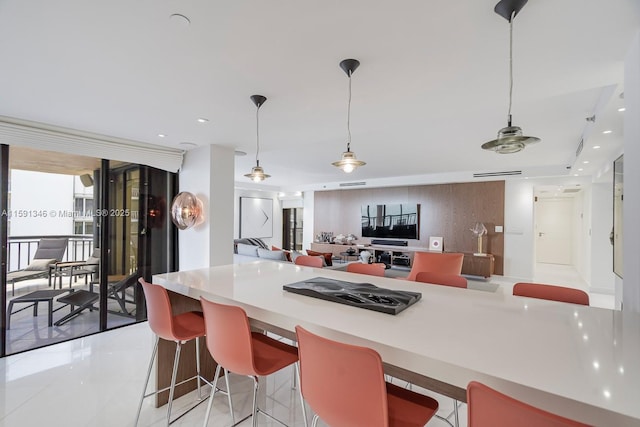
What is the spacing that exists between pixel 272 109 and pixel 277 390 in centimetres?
235

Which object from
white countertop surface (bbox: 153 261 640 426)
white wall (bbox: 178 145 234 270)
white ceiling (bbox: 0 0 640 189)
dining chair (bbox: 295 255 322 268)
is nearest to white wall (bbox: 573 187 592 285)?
white ceiling (bbox: 0 0 640 189)

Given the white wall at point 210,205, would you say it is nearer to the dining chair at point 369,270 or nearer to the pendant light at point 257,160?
the pendant light at point 257,160

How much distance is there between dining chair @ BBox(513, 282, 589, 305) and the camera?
5.57 ft

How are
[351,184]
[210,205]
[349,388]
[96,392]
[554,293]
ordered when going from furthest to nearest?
1. [351,184]
2. [210,205]
3. [96,392]
4. [554,293]
5. [349,388]

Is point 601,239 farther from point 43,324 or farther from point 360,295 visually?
point 43,324

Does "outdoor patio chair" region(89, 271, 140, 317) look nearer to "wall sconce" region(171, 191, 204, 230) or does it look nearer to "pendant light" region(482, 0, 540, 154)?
"wall sconce" region(171, 191, 204, 230)

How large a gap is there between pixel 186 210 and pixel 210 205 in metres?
0.29

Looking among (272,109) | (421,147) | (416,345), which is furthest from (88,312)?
(421,147)

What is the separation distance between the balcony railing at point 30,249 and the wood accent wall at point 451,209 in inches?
254

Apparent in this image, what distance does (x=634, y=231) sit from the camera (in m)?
1.64

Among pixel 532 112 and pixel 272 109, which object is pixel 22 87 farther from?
pixel 532 112

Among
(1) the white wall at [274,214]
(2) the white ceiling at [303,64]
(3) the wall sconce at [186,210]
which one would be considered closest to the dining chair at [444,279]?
(2) the white ceiling at [303,64]

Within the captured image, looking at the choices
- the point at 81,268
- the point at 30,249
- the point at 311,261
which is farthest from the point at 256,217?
the point at 311,261

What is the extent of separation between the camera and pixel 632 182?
1.66m
